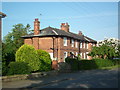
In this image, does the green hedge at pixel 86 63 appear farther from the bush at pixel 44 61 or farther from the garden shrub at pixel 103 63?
the bush at pixel 44 61

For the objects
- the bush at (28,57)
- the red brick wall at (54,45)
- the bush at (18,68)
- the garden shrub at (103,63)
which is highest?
the red brick wall at (54,45)

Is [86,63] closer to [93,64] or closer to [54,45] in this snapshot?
[93,64]

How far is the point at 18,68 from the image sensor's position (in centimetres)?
1576

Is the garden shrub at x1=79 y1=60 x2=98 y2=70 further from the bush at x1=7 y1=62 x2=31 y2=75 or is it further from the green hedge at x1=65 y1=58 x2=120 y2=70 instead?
the bush at x1=7 y1=62 x2=31 y2=75

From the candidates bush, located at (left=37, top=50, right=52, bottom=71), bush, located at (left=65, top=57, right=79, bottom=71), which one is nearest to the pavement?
bush, located at (left=37, top=50, right=52, bottom=71)

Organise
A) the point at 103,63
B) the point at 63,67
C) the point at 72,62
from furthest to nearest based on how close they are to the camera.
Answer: the point at 103,63 → the point at 72,62 → the point at 63,67

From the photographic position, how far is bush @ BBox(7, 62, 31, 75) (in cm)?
1542

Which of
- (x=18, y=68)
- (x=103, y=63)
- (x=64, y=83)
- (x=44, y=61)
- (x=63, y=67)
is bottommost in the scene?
(x=103, y=63)

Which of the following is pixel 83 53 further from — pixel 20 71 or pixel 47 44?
pixel 20 71

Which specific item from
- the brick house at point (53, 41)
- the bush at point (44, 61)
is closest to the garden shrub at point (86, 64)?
the brick house at point (53, 41)

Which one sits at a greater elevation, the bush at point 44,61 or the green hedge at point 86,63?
the bush at point 44,61

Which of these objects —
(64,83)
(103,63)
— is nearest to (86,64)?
(103,63)

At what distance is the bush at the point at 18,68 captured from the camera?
1542 centimetres

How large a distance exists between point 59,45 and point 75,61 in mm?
7614
